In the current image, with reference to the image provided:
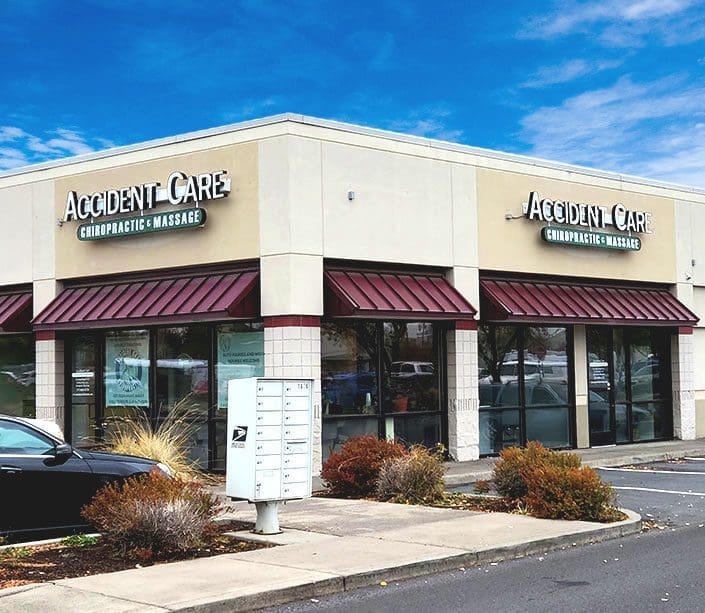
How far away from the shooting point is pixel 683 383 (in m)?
24.5

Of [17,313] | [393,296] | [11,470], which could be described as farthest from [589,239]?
[11,470]

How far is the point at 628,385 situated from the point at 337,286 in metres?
9.36

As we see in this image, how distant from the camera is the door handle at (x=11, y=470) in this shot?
437 inches

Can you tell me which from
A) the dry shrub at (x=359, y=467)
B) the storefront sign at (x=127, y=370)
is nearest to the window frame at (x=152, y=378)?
the storefront sign at (x=127, y=370)

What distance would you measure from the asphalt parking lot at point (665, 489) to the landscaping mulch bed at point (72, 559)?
5595mm

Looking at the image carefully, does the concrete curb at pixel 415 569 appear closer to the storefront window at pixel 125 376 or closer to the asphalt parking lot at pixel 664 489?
the asphalt parking lot at pixel 664 489

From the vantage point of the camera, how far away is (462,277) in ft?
66.4

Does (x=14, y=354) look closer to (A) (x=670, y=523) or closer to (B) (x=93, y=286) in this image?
(B) (x=93, y=286)

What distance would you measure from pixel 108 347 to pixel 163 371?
1.75 meters

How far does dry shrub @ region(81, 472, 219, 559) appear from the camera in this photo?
400 inches

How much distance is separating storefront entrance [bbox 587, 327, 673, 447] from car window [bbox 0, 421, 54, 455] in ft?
47.1

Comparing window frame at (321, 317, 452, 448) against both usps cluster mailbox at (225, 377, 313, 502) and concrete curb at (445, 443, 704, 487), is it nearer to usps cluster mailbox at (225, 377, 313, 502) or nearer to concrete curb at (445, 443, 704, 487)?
concrete curb at (445, 443, 704, 487)

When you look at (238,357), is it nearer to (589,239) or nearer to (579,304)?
(579,304)

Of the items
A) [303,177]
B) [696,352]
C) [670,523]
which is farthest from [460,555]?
[696,352]
